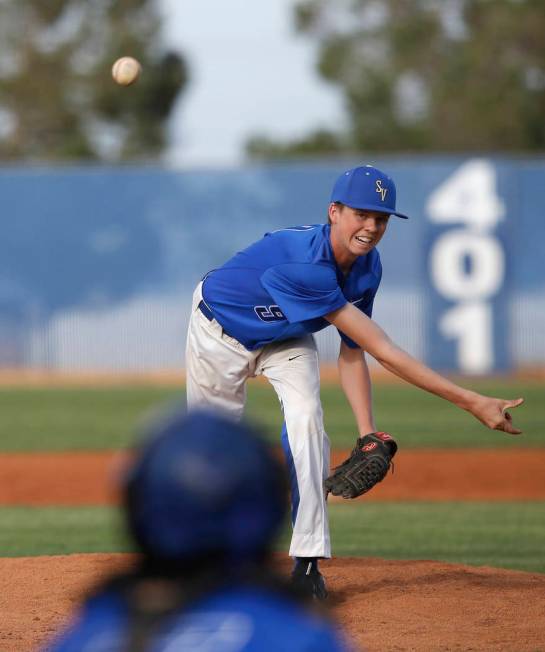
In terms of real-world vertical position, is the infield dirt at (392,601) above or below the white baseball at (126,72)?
below

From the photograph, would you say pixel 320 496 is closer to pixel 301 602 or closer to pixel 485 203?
pixel 301 602

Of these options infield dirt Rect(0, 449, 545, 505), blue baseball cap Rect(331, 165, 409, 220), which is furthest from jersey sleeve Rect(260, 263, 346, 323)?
infield dirt Rect(0, 449, 545, 505)

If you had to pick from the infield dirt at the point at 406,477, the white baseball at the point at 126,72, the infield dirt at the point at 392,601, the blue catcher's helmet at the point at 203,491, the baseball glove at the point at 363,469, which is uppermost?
the white baseball at the point at 126,72

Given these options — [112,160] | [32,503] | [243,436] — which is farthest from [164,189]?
[243,436]

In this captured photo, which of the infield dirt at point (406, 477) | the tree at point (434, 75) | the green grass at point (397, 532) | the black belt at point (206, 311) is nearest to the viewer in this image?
the black belt at point (206, 311)

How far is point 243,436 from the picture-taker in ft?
5.67

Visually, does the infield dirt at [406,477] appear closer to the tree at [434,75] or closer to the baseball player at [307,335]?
the baseball player at [307,335]

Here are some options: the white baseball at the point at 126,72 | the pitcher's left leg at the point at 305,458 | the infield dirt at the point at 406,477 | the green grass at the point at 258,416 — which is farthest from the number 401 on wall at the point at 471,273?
the pitcher's left leg at the point at 305,458

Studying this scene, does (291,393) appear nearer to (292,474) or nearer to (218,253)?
(292,474)

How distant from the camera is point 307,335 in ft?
16.7

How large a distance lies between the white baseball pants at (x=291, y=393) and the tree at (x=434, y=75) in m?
33.3

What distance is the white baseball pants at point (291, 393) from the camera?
4820mm

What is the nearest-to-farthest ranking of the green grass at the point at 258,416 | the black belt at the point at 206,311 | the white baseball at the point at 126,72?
the black belt at the point at 206,311 → the white baseball at the point at 126,72 → the green grass at the point at 258,416

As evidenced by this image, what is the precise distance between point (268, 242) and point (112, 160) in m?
35.5
